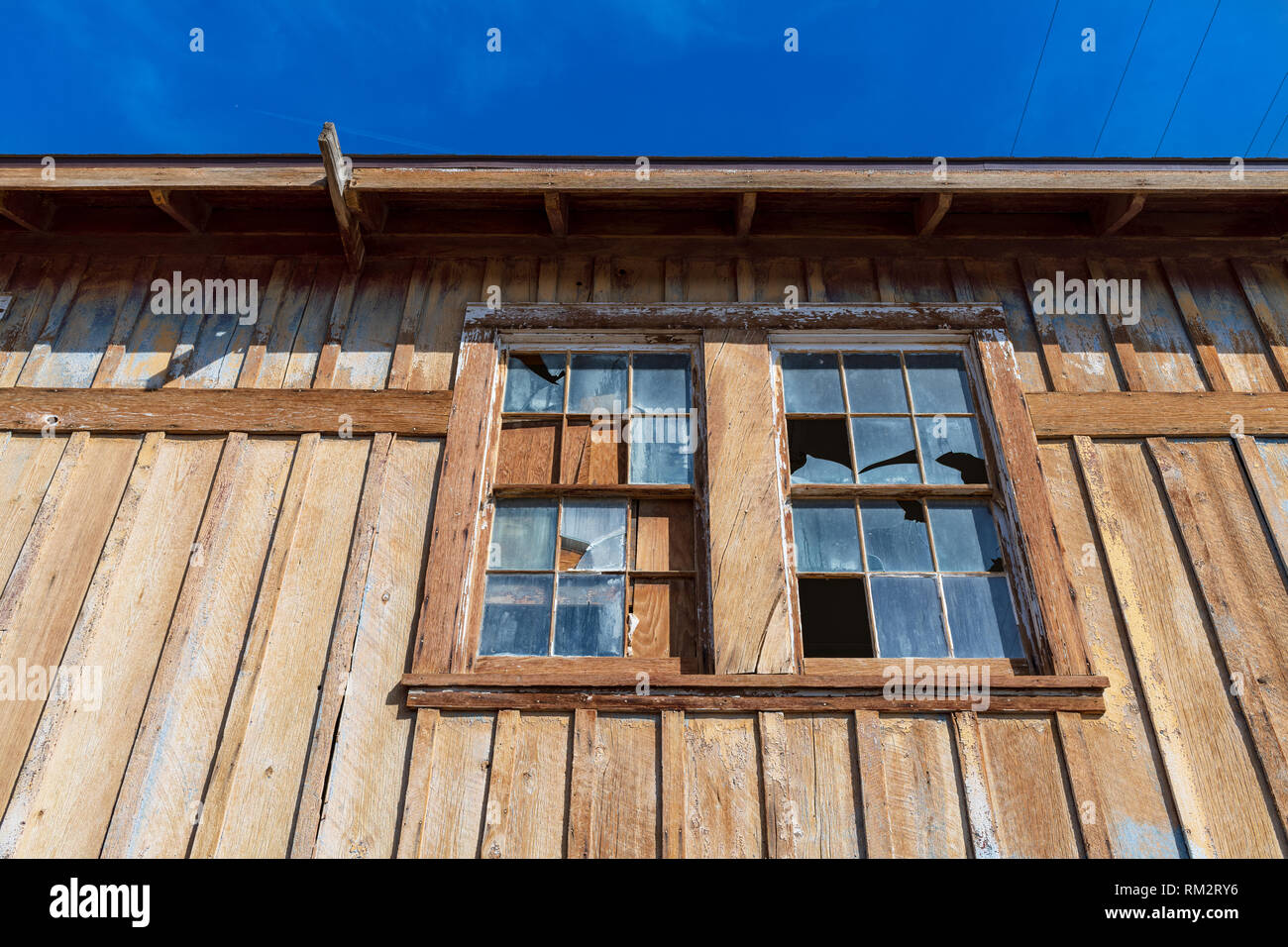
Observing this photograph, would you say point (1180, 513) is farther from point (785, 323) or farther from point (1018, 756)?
point (785, 323)

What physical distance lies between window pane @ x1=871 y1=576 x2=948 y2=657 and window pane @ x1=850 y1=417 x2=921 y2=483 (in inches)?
20.8

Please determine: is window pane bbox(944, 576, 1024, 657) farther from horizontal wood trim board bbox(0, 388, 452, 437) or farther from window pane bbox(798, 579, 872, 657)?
horizontal wood trim board bbox(0, 388, 452, 437)

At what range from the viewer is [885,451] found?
3.97m

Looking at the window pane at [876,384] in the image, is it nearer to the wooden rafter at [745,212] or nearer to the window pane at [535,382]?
the wooden rafter at [745,212]

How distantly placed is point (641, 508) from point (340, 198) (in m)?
2.17

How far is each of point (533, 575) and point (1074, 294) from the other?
3187mm

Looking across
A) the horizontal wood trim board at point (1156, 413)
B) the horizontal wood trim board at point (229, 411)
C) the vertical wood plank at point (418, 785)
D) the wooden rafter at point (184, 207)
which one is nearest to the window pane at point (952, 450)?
the horizontal wood trim board at point (1156, 413)

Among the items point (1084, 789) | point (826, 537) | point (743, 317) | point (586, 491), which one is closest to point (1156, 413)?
point (826, 537)

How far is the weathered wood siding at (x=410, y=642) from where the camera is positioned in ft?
9.86

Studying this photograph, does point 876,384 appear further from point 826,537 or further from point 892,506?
point 826,537

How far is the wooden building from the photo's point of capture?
3072 mm

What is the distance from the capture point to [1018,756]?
3104 mm

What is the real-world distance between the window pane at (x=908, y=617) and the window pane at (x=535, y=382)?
175 centimetres

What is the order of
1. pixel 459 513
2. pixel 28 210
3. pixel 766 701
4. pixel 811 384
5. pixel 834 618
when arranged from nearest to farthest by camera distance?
pixel 766 701, pixel 834 618, pixel 459 513, pixel 811 384, pixel 28 210
